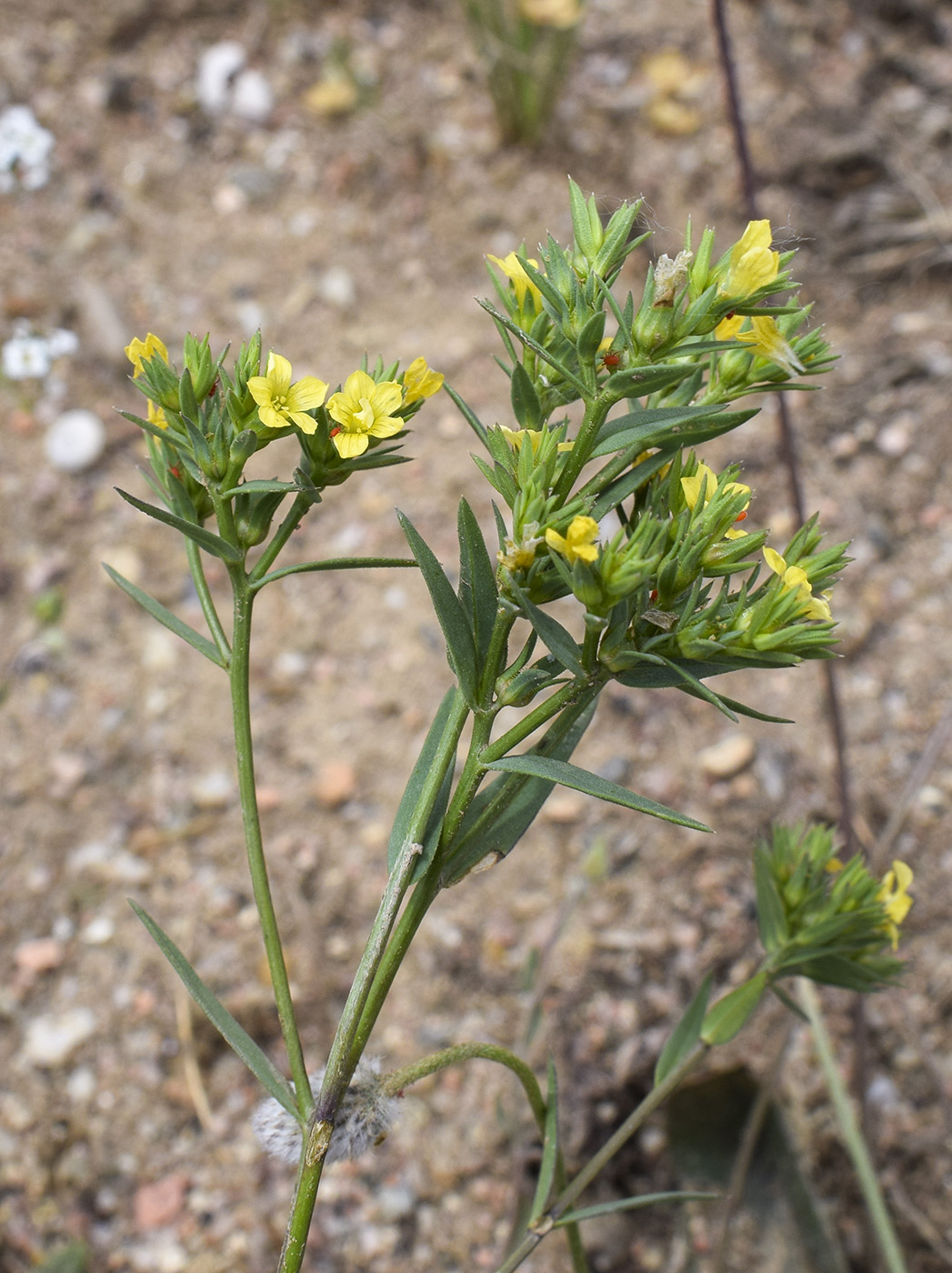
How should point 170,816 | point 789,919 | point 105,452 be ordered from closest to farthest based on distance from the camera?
1. point 789,919
2. point 170,816
3. point 105,452

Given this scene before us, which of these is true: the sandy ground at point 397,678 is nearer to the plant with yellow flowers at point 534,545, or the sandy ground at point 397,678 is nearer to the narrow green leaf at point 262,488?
the plant with yellow flowers at point 534,545

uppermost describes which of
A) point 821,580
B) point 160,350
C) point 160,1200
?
point 160,350

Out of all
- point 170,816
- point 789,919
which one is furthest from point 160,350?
point 170,816

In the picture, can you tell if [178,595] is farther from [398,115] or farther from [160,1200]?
[398,115]

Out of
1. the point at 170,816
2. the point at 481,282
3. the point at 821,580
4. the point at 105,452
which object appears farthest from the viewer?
the point at 481,282

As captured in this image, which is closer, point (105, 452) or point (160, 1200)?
point (160, 1200)

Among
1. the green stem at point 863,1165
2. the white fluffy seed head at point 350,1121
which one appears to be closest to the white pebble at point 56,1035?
the white fluffy seed head at point 350,1121

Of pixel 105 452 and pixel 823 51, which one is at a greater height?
pixel 823 51
